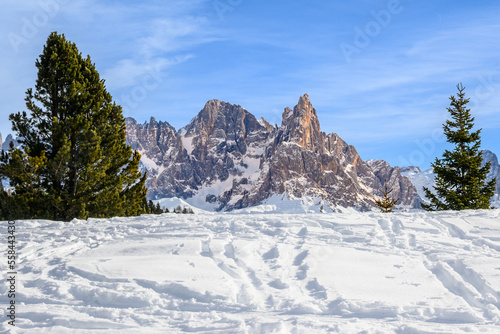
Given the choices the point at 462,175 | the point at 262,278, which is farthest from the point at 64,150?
the point at 462,175

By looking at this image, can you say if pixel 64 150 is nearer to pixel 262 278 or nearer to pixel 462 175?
pixel 262 278

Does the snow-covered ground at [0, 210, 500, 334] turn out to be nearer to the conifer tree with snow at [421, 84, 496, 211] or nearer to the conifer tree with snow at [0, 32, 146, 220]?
the conifer tree with snow at [0, 32, 146, 220]

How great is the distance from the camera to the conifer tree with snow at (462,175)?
92.0 ft

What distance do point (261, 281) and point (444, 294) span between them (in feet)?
12.1

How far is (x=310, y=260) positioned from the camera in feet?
32.2

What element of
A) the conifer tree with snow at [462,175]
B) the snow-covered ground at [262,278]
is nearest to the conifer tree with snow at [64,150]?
the snow-covered ground at [262,278]

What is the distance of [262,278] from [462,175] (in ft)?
85.1

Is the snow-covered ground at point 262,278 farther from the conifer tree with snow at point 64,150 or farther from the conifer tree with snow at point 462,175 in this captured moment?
the conifer tree with snow at point 462,175

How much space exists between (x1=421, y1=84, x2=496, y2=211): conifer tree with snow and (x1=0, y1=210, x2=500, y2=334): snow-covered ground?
15.7 meters

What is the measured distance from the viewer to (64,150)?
1836 cm

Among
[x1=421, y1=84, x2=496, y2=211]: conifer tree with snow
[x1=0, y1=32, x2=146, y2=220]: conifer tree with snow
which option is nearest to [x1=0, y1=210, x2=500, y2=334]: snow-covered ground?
[x1=0, y1=32, x2=146, y2=220]: conifer tree with snow

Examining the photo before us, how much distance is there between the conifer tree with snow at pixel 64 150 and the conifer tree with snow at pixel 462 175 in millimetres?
22502

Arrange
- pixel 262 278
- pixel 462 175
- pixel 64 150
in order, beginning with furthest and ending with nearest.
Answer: pixel 462 175, pixel 64 150, pixel 262 278

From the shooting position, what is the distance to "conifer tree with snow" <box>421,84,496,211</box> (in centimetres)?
2803
